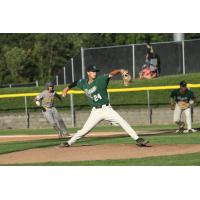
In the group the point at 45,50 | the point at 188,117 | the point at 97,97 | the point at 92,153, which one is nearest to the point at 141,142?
the point at 92,153

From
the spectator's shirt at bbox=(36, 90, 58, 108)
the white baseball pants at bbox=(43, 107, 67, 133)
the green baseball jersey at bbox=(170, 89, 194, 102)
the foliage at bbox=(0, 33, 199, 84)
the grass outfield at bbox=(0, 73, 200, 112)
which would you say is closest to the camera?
the green baseball jersey at bbox=(170, 89, 194, 102)

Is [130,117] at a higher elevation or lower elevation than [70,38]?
lower

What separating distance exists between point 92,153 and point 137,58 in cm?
1690

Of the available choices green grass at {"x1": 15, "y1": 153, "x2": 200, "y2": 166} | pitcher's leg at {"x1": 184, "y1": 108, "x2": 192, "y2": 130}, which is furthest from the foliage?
green grass at {"x1": 15, "y1": 153, "x2": 200, "y2": 166}

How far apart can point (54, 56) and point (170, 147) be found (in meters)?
37.2

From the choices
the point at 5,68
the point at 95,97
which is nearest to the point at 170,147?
the point at 95,97

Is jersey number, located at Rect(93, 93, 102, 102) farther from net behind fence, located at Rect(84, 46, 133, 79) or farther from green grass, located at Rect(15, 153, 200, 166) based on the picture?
net behind fence, located at Rect(84, 46, 133, 79)

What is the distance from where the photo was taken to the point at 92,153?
15188mm

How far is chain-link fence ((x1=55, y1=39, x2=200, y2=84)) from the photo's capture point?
30.6m

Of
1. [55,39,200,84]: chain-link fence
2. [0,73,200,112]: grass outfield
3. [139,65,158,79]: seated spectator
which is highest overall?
[55,39,200,84]: chain-link fence

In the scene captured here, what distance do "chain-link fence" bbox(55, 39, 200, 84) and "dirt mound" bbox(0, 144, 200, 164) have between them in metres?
14.5

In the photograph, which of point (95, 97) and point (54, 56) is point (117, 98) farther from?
point (54, 56)

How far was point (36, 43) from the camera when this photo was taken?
174ft

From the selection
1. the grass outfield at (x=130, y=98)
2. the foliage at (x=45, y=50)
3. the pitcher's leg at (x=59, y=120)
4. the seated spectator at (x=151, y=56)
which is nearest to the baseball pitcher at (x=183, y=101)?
the pitcher's leg at (x=59, y=120)
